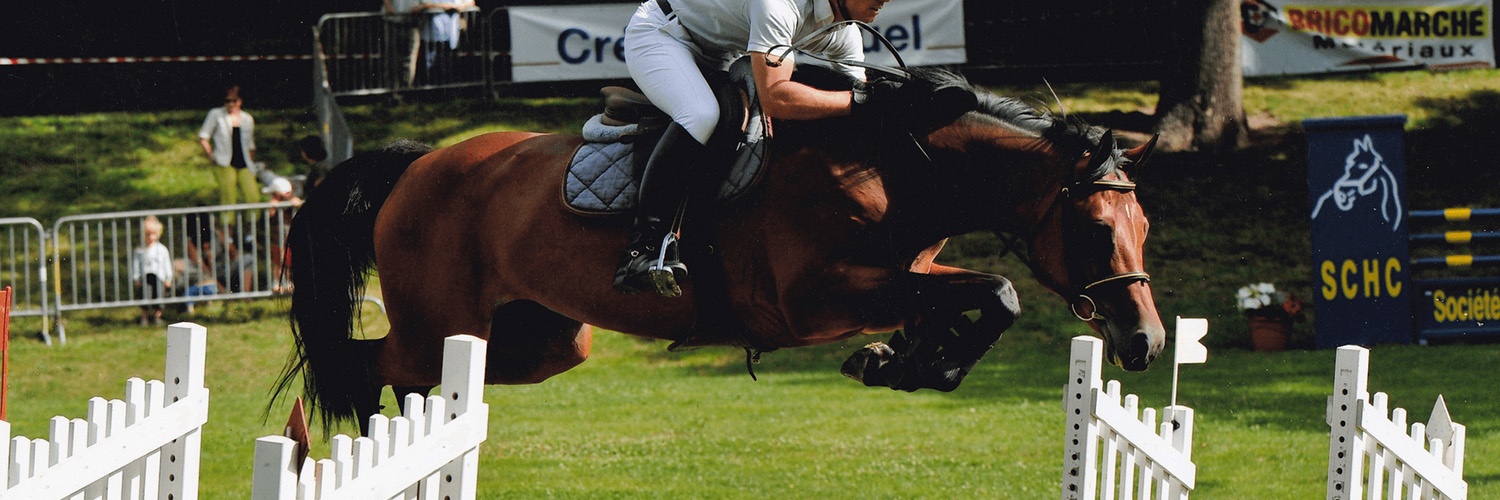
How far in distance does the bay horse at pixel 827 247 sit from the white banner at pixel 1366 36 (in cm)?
1250

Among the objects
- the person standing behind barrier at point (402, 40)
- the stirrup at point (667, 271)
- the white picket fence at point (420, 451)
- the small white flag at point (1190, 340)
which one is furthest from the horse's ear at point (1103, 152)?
the person standing behind barrier at point (402, 40)

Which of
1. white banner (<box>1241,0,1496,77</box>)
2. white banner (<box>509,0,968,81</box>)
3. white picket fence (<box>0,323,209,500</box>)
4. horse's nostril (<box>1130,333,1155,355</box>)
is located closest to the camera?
white picket fence (<box>0,323,209,500</box>)

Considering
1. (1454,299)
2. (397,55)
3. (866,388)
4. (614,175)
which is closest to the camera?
(614,175)

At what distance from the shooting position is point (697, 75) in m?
4.27

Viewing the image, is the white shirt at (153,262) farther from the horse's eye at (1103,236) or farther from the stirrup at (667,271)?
the horse's eye at (1103,236)

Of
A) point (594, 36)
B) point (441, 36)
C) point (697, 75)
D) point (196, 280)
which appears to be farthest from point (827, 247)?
point (441, 36)

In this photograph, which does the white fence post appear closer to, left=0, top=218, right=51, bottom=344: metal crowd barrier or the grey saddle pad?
the grey saddle pad

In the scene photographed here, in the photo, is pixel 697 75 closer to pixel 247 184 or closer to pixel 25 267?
pixel 247 184

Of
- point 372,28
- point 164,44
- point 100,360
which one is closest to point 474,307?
point 100,360

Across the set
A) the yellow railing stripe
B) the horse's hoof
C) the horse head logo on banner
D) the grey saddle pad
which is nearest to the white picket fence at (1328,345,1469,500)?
the horse's hoof

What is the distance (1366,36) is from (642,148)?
537 inches

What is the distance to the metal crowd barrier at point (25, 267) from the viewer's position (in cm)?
1100

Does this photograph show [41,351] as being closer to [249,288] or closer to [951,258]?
[249,288]

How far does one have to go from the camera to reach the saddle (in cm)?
423
